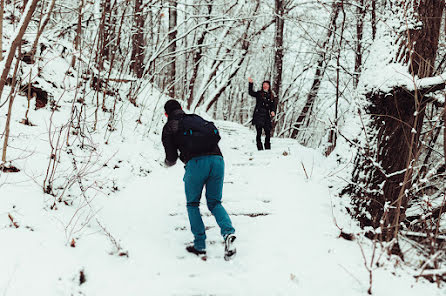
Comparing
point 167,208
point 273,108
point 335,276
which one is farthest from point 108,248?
point 273,108

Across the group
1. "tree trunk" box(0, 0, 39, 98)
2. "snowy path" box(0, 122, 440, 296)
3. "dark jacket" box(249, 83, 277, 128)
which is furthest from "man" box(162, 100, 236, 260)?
"dark jacket" box(249, 83, 277, 128)

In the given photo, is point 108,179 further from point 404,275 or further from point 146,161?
point 404,275

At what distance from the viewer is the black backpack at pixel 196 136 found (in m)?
3.02

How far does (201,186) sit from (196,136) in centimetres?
53

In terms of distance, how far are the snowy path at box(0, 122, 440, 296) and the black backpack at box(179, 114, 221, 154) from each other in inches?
44.4

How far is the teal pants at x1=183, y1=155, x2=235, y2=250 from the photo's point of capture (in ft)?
9.91

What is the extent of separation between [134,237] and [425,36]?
13.3 feet

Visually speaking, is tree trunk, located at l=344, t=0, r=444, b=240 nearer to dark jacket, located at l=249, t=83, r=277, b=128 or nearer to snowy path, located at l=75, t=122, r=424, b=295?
snowy path, located at l=75, t=122, r=424, b=295

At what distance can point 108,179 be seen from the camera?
4.32 meters

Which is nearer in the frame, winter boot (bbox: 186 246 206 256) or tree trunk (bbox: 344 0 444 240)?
winter boot (bbox: 186 246 206 256)

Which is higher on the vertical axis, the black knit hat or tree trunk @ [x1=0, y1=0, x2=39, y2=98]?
tree trunk @ [x1=0, y1=0, x2=39, y2=98]

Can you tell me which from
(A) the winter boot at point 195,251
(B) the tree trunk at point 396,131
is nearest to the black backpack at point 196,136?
(A) the winter boot at point 195,251

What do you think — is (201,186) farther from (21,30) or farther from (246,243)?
(21,30)

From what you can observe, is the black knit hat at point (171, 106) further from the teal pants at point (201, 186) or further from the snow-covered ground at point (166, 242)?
the snow-covered ground at point (166, 242)
